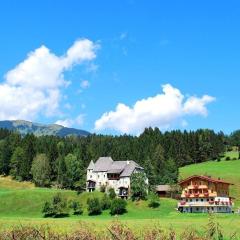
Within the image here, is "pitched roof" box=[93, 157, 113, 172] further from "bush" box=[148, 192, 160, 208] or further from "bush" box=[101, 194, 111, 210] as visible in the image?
"bush" box=[101, 194, 111, 210]

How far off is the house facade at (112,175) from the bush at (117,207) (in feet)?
76.0

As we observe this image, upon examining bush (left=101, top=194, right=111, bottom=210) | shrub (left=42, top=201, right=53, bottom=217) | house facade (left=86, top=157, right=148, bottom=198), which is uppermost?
house facade (left=86, top=157, right=148, bottom=198)

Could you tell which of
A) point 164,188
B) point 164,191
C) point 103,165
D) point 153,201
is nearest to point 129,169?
point 164,188

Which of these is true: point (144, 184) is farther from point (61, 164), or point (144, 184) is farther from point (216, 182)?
point (61, 164)

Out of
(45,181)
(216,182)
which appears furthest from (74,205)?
(45,181)

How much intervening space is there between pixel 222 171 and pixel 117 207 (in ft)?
243

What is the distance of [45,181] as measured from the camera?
562 ft

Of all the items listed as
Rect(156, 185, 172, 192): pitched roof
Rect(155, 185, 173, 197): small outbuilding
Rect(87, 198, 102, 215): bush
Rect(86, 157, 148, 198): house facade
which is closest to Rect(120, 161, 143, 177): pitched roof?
Rect(86, 157, 148, 198): house facade

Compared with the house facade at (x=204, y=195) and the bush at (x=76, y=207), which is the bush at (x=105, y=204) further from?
the house facade at (x=204, y=195)

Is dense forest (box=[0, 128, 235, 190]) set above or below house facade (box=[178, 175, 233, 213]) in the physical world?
above

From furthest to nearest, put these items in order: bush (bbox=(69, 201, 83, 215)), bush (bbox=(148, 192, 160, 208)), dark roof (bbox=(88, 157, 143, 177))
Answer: dark roof (bbox=(88, 157, 143, 177)), bush (bbox=(148, 192, 160, 208)), bush (bbox=(69, 201, 83, 215))

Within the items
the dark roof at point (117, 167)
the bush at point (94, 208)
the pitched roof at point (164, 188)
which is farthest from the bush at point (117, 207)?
the pitched roof at point (164, 188)

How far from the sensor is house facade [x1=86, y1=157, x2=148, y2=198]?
14446 cm

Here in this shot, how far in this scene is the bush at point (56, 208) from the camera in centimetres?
11154
